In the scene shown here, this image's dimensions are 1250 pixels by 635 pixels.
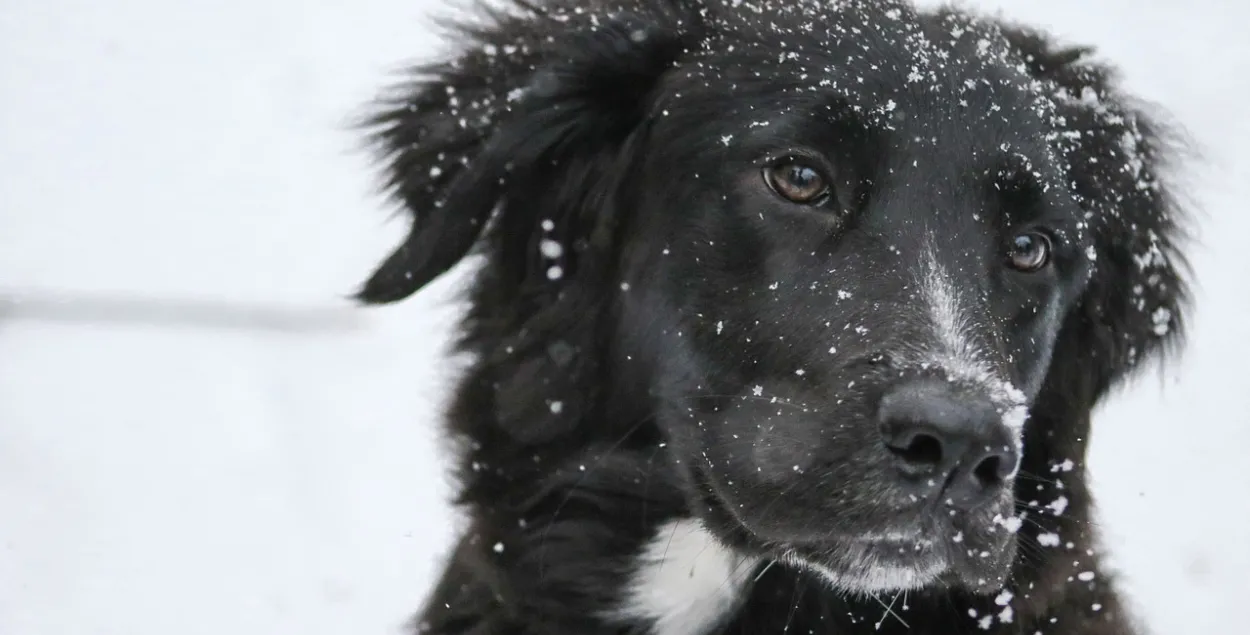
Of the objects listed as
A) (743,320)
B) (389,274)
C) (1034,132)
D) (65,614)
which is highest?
(1034,132)

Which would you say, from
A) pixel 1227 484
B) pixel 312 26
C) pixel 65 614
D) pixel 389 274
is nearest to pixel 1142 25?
pixel 1227 484

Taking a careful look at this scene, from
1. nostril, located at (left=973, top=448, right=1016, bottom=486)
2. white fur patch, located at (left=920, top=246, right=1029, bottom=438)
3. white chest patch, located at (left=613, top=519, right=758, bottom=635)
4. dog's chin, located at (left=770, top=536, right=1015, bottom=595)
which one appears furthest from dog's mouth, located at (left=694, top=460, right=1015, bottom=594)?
white chest patch, located at (left=613, top=519, right=758, bottom=635)

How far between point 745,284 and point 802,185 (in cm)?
26

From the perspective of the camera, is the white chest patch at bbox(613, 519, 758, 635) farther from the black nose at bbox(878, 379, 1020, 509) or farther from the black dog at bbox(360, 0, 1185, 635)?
the black nose at bbox(878, 379, 1020, 509)

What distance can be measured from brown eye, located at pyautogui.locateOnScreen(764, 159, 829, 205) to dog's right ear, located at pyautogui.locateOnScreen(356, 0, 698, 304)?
49 cm

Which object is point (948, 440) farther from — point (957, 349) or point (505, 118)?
point (505, 118)

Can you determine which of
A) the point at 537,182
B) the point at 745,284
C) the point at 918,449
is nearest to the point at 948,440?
the point at 918,449

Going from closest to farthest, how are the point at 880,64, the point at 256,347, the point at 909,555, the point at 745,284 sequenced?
the point at 909,555
the point at 745,284
the point at 880,64
the point at 256,347

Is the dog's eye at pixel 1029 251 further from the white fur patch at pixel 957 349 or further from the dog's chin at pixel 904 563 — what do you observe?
the dog's chin at pixel 904 563

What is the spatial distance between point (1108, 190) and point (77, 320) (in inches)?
172

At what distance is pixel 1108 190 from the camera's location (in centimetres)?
316

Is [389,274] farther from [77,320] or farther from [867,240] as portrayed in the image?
[77,320]

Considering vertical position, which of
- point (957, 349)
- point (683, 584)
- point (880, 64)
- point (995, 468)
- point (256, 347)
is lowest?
point (256, 347)

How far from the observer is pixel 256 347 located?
5.48 meters
